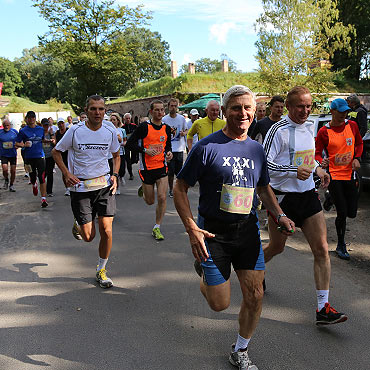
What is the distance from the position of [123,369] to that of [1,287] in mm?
2318

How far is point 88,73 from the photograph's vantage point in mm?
23297

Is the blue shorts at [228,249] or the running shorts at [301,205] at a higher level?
the running shorts at [301,205]

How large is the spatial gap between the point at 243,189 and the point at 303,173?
99 centimetres

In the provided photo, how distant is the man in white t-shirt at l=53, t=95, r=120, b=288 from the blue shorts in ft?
6.53

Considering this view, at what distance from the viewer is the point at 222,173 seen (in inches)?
108

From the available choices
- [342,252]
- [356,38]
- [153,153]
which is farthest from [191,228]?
[356,38]

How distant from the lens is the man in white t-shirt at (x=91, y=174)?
15.0 feet

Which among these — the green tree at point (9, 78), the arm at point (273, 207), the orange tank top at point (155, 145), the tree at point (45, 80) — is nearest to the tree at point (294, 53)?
the orange tank top at point (155, 145)

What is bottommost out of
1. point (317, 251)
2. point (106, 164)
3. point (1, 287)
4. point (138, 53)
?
point (1, 287)

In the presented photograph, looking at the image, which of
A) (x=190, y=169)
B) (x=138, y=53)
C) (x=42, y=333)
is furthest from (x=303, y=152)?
(x=138, y=53)

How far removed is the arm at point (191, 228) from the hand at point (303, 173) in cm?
127

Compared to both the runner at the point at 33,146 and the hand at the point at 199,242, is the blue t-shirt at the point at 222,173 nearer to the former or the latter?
the hand at the point at 199,242

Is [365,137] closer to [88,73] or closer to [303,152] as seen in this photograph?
[303,152]

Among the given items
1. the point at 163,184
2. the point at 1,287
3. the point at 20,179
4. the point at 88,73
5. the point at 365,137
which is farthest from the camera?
the point at 88,73
